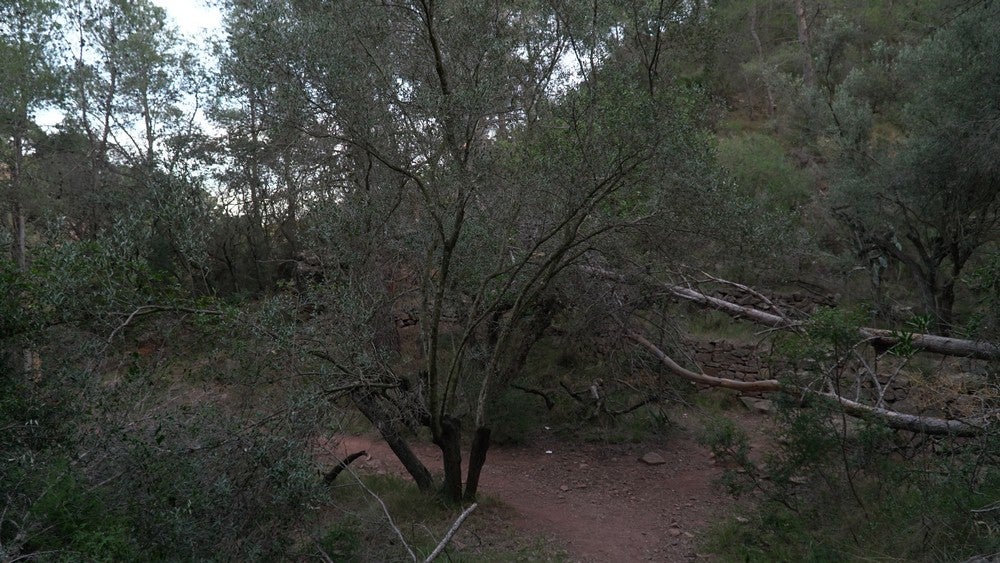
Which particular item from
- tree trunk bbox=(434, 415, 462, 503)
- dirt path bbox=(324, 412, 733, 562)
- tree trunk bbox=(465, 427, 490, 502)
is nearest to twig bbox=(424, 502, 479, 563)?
dirt path bbox=(324, 412, 733, 562)

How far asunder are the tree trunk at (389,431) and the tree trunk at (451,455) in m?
0.31

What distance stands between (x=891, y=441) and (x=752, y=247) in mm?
2347

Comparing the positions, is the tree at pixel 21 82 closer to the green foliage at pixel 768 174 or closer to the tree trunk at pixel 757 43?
the green foliage at pixel 768 174

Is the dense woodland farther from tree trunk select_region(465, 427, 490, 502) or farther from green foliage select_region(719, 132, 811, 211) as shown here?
green foliage select_region(719, 132, 811, 211)

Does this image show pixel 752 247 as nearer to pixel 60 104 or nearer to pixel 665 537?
pixel 665 537

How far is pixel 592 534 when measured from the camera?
8016mm

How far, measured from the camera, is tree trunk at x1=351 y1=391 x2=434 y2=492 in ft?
23.8

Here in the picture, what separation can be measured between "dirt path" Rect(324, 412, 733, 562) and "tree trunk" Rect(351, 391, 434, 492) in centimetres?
53

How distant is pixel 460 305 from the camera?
884 centimetres

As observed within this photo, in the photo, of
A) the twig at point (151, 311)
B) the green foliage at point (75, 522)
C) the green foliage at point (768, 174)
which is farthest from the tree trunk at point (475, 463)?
the green foliage at point (768, 174)

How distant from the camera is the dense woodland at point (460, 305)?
536 cm

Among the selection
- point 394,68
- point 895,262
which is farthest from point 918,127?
point 394,68

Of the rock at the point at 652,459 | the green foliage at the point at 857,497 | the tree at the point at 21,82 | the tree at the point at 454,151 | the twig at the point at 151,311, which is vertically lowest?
the rock at the point at 652,459

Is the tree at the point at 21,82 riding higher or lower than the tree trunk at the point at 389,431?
higher
